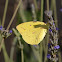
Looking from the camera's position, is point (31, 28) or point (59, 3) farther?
point (59, 3)

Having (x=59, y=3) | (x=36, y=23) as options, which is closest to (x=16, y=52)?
(x=59, y=3)

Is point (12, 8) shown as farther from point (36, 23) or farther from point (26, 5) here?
point (36, 23)

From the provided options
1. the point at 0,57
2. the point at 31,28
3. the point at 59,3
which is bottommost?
the point at 0,57

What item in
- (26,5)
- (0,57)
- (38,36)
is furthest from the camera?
(26,5)

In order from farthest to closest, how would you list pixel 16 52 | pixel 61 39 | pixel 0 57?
pixel 16 52
pixel 0 57
pixel 61 39

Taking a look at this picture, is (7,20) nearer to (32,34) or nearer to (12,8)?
(12,8)

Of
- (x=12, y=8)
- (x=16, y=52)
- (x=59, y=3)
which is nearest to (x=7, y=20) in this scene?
(x=12, y=8)

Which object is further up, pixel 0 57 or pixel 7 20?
pixel 7 20
